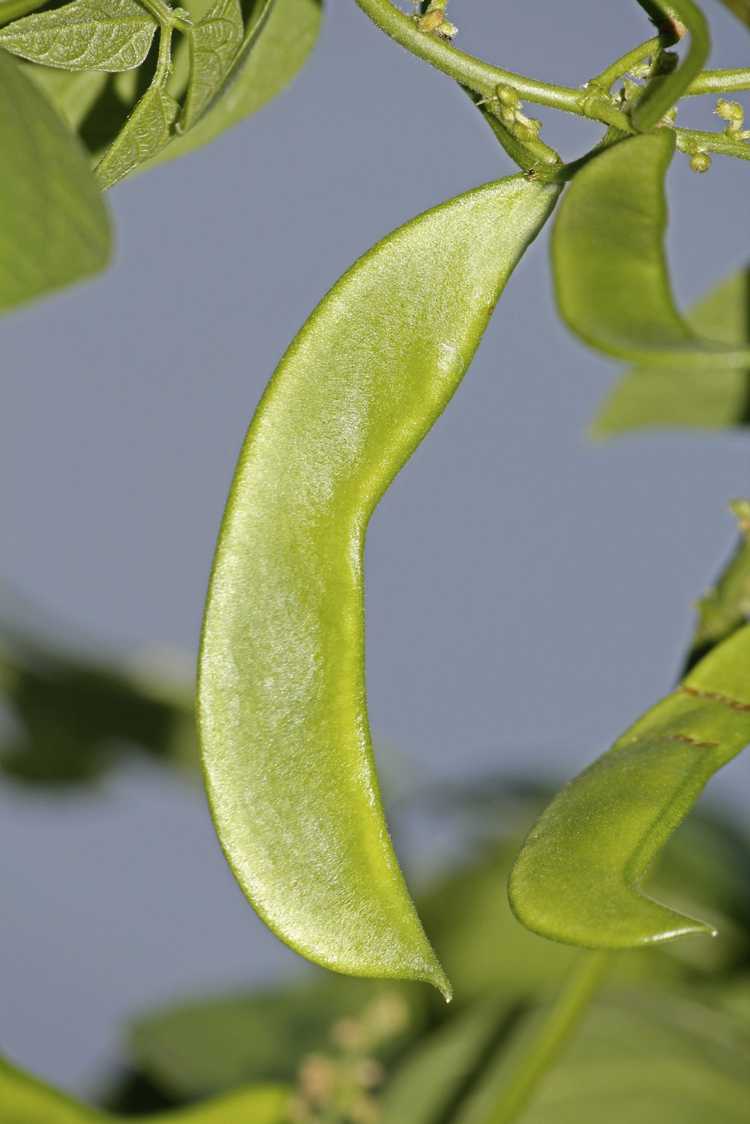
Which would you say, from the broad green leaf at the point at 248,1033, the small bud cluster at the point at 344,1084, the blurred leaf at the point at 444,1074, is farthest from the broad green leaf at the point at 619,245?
the broad green leaf at the point at 248,1033

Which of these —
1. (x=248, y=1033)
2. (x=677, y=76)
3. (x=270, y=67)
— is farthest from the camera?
(x=248, y=1033)

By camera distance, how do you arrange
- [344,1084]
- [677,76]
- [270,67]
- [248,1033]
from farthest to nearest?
1. [248,1033]
2. [344,1084]
3. [270,67]
4. [677,76]

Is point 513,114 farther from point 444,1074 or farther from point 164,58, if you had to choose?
point 444,1074

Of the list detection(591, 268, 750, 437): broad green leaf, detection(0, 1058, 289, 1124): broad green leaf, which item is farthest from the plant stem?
detection(591, 268, 750, 437): broad green leaf

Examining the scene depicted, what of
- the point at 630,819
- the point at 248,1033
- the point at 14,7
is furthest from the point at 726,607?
the point at 248,1033

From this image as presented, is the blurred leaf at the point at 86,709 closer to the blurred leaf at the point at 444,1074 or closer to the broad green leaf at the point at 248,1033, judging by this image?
the broad green leaf at the point at 248,1033
